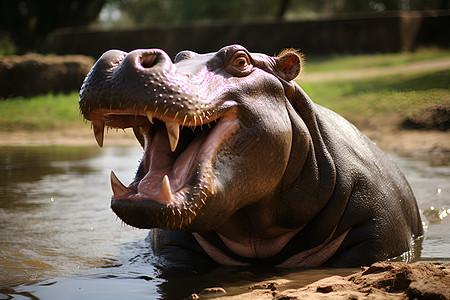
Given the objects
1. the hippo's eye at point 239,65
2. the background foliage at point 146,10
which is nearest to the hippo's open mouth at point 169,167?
the hippo's eye at point 239,65

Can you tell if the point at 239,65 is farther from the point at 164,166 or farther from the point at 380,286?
the point at 380,286

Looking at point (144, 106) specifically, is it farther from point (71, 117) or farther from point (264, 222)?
point (71, 117)

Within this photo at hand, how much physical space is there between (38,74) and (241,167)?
13.1 metres

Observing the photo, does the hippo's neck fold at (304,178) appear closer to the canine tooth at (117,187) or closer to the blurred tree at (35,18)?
the canine tooth at (117,187)

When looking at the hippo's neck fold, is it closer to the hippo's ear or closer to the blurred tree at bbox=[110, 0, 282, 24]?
the hippo's ear

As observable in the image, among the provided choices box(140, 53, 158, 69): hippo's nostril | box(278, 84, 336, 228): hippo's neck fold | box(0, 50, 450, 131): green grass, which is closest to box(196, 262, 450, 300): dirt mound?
box(278, 84, 336, 228): hippo's neck fold

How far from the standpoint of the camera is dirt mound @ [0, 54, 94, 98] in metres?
14.8

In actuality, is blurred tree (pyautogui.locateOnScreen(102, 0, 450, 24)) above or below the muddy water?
above

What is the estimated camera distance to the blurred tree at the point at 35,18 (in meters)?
24.9

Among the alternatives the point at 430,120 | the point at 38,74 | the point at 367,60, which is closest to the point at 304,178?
the point at 430,120

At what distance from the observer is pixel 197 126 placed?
10.7 feet

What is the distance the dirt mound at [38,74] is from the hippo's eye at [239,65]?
12.3 meters

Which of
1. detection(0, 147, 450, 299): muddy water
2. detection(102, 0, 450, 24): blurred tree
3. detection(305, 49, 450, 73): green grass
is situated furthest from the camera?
detection(102, 0, 450, 24): blurred tree

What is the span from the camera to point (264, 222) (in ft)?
11.8
